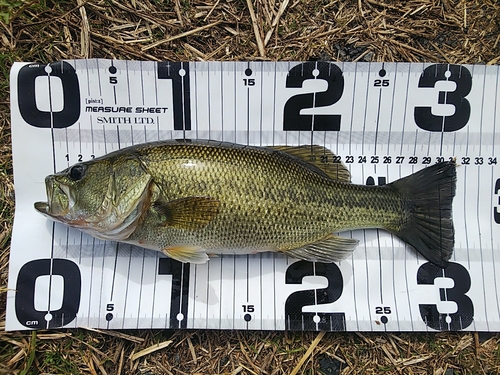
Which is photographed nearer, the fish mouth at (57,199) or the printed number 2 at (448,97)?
the fish mouth at (57,199)

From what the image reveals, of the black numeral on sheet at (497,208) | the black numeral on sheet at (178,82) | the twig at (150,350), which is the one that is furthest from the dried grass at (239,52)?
the black numeral on sheet at (497,208)

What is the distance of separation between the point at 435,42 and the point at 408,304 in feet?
6.35

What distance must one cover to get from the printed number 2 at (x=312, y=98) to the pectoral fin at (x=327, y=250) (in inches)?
32.1

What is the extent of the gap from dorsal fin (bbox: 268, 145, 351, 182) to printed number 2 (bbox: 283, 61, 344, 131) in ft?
0.75

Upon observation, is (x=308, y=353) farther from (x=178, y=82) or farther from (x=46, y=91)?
(x=46, y=91)

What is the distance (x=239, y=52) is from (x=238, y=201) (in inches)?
46.3

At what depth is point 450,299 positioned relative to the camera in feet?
8.61

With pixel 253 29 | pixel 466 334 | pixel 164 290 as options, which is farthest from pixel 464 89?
pixel 164 290

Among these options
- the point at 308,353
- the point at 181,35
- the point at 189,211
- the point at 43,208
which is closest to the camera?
the point at 189,211

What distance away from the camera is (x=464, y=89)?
8.75 ft

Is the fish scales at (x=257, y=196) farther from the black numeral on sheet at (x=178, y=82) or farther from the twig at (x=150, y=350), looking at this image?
the twig at (x=150, y=350)

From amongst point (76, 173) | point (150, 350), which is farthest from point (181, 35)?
point (150, 350)

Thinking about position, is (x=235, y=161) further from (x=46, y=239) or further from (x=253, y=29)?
(x=46, y=239)

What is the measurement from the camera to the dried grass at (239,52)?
8.49ft
